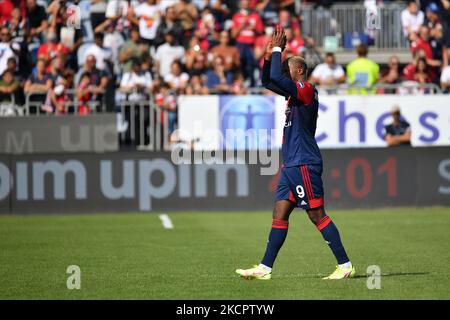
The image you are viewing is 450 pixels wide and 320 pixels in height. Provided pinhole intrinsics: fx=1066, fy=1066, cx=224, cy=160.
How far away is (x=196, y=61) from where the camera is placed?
2272 cm

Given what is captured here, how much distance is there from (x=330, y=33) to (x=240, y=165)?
688cm

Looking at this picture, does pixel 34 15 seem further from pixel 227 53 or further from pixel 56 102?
pixel 227 53

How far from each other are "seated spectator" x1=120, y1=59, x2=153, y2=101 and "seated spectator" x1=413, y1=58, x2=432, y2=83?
5.80 m

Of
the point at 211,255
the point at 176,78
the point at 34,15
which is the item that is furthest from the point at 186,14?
the point at 211,255

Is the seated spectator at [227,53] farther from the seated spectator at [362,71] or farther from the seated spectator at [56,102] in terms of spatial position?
the seated spectator at [56,102]

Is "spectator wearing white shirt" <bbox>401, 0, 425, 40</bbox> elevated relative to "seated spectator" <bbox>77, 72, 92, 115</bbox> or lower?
elevated

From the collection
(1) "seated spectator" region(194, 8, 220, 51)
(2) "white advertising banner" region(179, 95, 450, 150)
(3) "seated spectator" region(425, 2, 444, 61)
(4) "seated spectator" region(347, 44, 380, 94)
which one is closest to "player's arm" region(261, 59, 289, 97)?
(2) "white advertising banner" region(179, 95, 450, 150)

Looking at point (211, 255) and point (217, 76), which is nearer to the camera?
point (211, 255)

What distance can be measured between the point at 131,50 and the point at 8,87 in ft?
9.65

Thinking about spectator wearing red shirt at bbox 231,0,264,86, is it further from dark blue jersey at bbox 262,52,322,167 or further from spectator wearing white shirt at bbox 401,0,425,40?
dark blue jersey at bbox 262,52,322,167

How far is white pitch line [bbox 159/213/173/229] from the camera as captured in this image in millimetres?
17781
